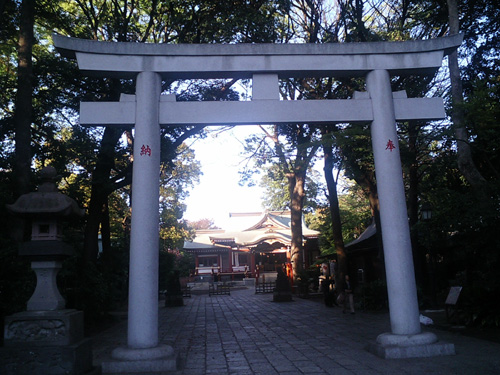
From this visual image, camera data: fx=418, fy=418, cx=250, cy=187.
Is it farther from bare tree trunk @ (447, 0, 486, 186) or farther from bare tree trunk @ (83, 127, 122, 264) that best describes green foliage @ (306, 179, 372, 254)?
bare tree trunk @ (447, 0, 486, 186)

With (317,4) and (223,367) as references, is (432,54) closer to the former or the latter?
(223,367)

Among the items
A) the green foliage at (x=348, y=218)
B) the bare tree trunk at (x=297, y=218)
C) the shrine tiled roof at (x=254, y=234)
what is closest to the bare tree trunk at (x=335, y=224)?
the bare tree trunk at (x=297, y=218)

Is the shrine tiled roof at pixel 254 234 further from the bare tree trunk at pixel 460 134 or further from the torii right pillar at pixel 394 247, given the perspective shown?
the torii right pillar at pixel 394 247

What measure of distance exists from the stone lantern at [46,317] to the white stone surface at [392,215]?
4.86 meters

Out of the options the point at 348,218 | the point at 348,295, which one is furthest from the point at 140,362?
the point at 348,218

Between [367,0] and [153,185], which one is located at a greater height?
[367,0]

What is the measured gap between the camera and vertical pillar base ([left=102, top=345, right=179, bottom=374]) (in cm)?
603

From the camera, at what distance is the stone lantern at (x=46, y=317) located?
5727 mm

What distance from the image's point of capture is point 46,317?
5879 millimetres

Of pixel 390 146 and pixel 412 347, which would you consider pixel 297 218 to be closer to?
pixel 390 146

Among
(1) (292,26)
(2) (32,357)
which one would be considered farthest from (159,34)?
(2) (32,357)

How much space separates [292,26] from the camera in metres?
→ 16.6

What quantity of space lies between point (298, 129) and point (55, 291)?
13476 millimetres

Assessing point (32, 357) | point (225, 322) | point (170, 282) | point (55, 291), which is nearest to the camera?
point (32, 357)
